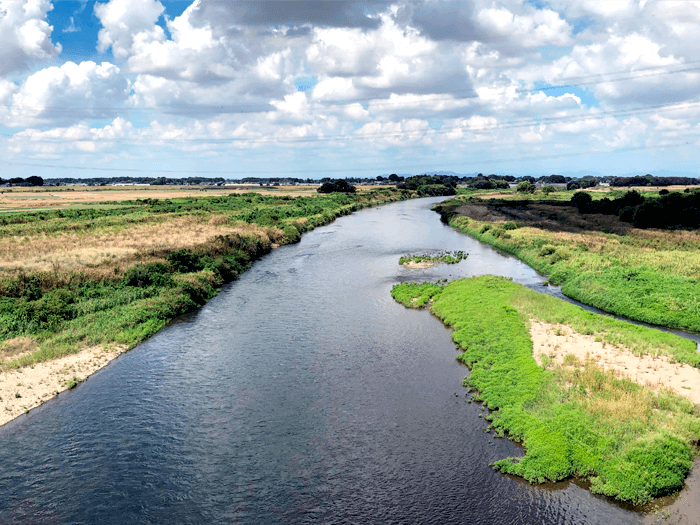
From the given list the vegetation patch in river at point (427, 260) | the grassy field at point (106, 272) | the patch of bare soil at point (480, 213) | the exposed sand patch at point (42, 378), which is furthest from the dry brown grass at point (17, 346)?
the patch of bare soil at point (480, 213)

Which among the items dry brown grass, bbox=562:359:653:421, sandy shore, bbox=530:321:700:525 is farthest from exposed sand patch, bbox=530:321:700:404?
dry brown grass, bbox=562:359:653:421

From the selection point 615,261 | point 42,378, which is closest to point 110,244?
point 42,378

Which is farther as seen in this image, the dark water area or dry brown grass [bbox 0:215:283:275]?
dry brown grass [bbox 0:215:283:275]

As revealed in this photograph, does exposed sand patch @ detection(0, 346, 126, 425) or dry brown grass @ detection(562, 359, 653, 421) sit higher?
dry brown grass @ detection(562, 359, 653, 421)

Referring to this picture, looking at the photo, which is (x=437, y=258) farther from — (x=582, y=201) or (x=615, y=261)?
(x=582, y=201)

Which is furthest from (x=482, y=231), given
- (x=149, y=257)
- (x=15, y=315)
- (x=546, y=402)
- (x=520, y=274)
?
(x=15, y=315)

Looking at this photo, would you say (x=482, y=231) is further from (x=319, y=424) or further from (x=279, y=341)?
(x=319, y=424)

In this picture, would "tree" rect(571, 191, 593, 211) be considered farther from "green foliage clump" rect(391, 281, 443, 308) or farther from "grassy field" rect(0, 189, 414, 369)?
"green foliage clump" rect(391, 281, 443, 308)
